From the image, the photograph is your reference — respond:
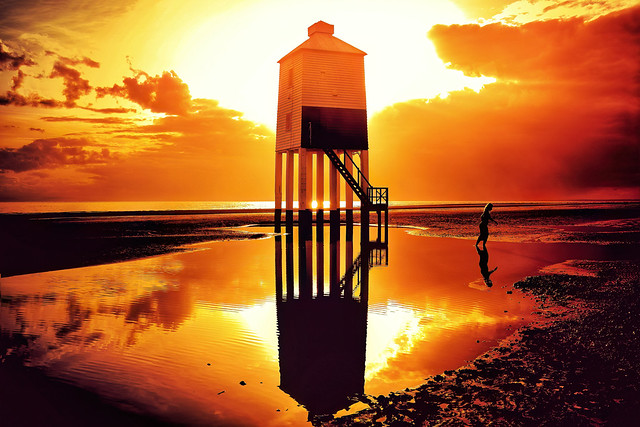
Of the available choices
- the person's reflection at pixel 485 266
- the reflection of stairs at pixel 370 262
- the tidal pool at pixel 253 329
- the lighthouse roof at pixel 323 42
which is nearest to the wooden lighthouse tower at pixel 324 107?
the lighthouse roof at pixel 323 42

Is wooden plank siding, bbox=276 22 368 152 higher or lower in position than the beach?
higher

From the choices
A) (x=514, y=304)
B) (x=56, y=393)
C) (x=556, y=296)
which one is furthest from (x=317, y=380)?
(x=556, y=296)

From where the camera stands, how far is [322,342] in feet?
33.4

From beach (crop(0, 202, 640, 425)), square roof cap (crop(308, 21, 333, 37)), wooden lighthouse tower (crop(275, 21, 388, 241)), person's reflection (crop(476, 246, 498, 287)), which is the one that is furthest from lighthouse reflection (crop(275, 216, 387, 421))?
square roof cap (crop(308, 21, 333, 37))

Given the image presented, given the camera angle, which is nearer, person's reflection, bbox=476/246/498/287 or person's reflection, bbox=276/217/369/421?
person's reflection, bbox=276/217/369/421

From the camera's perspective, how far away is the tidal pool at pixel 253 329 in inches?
295

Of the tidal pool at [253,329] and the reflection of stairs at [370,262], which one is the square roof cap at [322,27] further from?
the tidal pool at [253,329]

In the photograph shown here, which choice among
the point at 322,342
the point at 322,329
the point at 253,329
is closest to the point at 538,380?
the point at 322,342

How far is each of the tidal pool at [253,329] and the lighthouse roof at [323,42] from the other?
15.7 m

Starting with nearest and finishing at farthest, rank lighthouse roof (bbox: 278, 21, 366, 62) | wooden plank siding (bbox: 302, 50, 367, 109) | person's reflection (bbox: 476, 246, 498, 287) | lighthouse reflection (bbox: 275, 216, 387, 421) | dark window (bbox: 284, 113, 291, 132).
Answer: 1. lighthouse reflection (bbox: 275, 216, 387, 421)
2. person's reflection (bbox: 476, 246, 498, 287)
3. wooden plank siding (bbox: 302, 50, 367, 109)
4. lighthouse roof (bbox: 278, 21, 366, 62)
5. dark window (bbox: 284, 113, 291, 132)

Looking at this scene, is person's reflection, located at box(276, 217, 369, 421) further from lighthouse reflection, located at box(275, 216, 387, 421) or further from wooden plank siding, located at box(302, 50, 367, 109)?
wooden plank siding, located at box(302, 50, 367, 109)

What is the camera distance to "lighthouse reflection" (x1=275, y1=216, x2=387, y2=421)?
24.9 ft

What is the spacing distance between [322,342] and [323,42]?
25.7 m

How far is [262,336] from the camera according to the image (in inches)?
420
